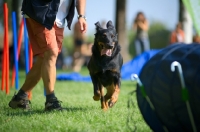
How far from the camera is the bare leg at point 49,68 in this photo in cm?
515

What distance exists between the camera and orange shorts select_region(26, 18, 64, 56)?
513 cm

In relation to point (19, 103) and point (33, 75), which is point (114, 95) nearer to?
point (33, 75)

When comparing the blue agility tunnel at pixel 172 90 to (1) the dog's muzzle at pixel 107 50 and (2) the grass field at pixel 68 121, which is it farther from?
(1) the dog's muzzle at pixel 107 50

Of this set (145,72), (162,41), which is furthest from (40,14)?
(162,41)

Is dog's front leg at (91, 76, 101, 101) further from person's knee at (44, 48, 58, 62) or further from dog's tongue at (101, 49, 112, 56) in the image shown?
person's knee at (44, 48, 58, 62)

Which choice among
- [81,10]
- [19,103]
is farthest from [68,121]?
[81,10]

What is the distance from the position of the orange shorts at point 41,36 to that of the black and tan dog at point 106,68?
0.92 metres

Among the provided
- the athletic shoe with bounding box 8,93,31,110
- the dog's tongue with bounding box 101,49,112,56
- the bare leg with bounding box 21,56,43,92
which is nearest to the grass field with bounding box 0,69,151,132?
the athletic shoe with bounding box 8,93,31,110

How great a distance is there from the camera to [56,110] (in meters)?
5.20

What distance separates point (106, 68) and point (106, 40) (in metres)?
0.41

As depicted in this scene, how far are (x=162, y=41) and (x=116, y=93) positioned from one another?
30.8m

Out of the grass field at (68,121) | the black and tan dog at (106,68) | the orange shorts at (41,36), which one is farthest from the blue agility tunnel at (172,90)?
the black and tan dog at (106,68)

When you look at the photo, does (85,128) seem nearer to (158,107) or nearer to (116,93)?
(158,107)

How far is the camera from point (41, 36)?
5148mm
